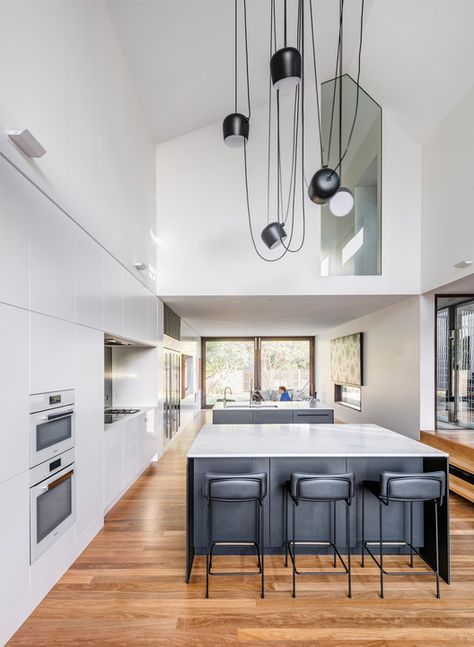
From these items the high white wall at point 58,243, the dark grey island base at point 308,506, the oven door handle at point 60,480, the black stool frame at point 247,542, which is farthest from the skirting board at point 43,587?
the black stool frame at point 247,542

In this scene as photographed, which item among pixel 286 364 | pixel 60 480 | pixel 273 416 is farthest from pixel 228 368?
pixel 60 480

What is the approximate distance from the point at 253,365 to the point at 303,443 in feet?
27.6

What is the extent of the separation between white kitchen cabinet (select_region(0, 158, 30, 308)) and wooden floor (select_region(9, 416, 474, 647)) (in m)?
1.81

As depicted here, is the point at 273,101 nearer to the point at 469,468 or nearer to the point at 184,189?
the point at 184,189

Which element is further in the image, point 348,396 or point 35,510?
point 348,396

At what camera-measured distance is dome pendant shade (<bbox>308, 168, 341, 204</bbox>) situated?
8.93ft

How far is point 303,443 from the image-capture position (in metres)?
2.92

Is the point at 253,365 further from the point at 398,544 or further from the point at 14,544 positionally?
the point at 14,544

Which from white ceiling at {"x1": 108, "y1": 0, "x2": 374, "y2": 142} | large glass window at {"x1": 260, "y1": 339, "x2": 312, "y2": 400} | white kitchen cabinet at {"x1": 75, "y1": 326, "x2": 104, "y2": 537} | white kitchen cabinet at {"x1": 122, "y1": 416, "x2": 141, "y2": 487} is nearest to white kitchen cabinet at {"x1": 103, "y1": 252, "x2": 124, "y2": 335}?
white kitchen cabinet at {"x1": 75, "y1": 326, "x2": 104, "y2": 537}

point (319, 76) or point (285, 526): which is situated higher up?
point (319, 76)

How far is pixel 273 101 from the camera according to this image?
5.36 metres

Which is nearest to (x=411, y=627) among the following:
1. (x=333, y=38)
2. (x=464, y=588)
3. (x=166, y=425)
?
(x=464, y=588)

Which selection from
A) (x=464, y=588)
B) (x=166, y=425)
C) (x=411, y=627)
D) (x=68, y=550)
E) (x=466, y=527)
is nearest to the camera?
(x=411, y=627)

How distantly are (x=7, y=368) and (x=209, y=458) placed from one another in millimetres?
1474
